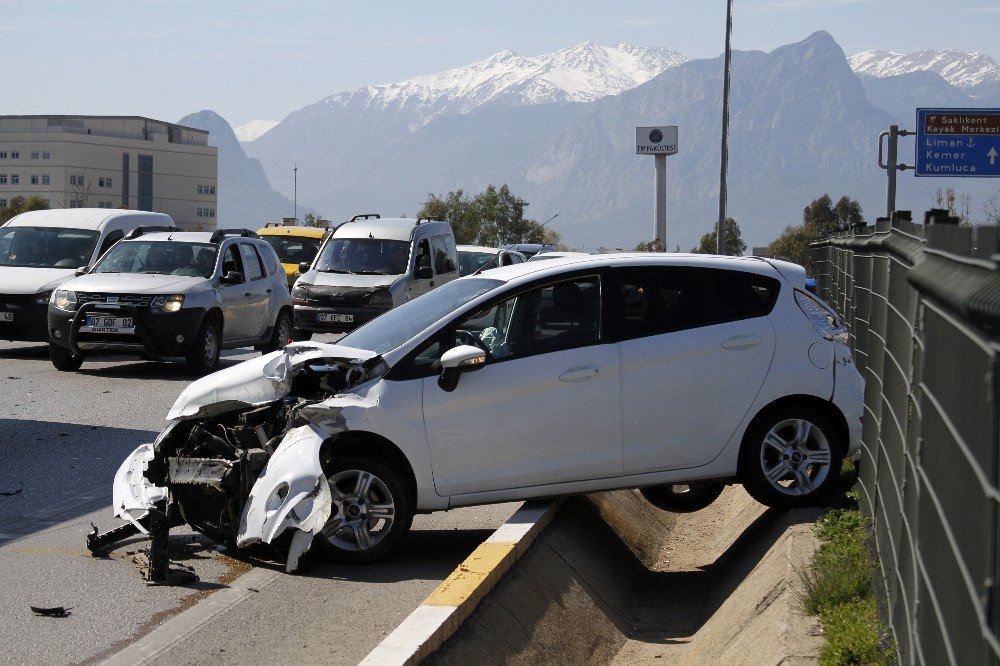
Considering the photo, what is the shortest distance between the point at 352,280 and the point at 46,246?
16.7 ft

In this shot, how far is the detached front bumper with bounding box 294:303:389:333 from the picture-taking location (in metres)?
22.5

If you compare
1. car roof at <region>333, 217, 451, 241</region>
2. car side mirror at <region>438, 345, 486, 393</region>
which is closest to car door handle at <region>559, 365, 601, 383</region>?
car side mirror at <region>438, 345, 486, 393</region>

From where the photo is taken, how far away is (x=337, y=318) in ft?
74.4

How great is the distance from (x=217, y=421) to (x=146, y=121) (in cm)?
17102

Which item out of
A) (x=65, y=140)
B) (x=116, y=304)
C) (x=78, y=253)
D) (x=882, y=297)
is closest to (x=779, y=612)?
(x=882, y=297)

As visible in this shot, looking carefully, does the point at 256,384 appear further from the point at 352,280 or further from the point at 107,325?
the point at 352,280

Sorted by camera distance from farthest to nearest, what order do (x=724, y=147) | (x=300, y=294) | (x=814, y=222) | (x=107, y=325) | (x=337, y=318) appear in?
(x=814, y=222) → (x=724, y=147) → (x=300, y=294) → (x=337, y=318) → (x=107, y=325)

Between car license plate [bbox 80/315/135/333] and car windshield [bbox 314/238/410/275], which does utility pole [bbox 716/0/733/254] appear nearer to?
car windshield [bbox 314/238/410/275]

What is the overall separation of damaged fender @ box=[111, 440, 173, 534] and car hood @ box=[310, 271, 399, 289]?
14.7 meters

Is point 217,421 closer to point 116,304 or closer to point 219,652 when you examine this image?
point 219,652

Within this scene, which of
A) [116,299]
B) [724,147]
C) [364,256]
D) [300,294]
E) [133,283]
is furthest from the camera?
[724,147]

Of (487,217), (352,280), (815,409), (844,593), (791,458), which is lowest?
(844,593)

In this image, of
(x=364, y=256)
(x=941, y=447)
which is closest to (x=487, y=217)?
(x=364, y=256)

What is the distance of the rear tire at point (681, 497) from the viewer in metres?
9.23
